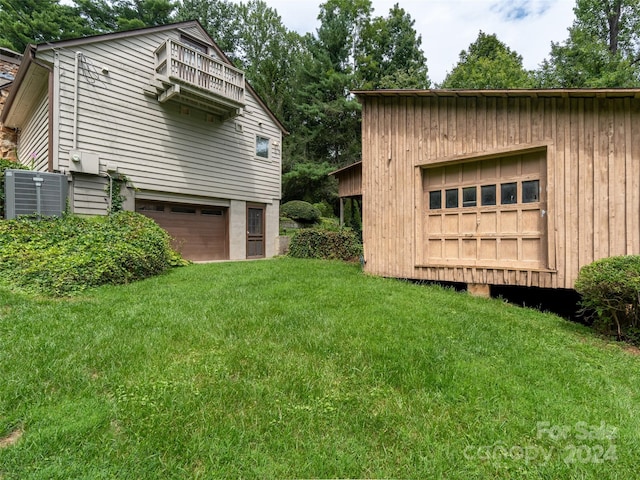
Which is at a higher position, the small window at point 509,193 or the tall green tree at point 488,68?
the tall green tree at point 488,68

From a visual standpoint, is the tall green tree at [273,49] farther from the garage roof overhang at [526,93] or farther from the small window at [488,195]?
the small window at [488,195]

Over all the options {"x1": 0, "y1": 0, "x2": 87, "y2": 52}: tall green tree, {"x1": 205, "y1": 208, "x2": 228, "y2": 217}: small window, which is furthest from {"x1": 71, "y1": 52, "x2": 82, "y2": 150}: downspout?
{"x1": 0, "y1": 0, "x2": 87, "y2": 52}: tall green tree

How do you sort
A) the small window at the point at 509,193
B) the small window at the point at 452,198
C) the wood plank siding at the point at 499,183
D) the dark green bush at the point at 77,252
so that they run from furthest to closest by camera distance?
the small window at the point at 452,198, the small window at the point at 509,193, the dark green bush at the point at 77,252, the wood plank siding at the point at 499,183

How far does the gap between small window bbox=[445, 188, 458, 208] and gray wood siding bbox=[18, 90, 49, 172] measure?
33.6ft

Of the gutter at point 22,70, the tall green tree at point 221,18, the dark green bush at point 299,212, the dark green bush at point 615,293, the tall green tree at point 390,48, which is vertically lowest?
the dark green bush at point 615,293

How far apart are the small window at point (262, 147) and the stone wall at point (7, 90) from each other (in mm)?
9373

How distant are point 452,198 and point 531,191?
1308 millimetres

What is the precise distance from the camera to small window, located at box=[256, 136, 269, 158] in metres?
12.5

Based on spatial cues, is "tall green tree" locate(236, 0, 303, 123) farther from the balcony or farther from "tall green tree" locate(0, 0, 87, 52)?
the balcony

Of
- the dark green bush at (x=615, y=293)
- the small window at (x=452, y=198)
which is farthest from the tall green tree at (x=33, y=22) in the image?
the dark green bush at (x=615, y=293)

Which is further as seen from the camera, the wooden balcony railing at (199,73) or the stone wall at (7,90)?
the stone wall at (7,90)

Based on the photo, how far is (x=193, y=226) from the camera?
10.7m

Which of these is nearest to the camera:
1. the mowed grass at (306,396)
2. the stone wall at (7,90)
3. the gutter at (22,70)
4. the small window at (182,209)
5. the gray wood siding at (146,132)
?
the mowed grass at (306,396)

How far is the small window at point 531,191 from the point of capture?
207 inches
